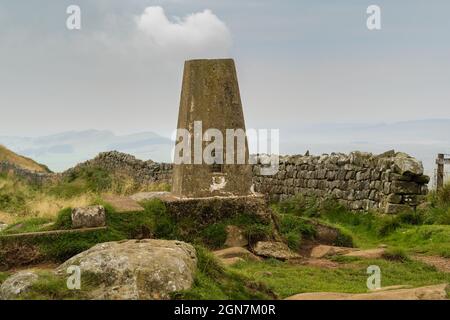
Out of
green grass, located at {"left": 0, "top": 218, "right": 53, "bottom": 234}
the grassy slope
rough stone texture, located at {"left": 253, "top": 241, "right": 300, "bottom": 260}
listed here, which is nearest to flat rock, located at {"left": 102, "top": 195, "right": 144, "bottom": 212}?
the grassy slope

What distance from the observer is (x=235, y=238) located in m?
9.94

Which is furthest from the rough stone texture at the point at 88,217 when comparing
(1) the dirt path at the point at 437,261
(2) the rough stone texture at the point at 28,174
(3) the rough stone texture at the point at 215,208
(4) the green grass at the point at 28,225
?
(2) the rough stone texture at the point at 28,174

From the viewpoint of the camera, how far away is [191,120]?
1028cm

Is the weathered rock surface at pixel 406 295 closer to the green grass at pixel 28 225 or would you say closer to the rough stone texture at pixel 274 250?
the rough stone texture at pixel 274 250

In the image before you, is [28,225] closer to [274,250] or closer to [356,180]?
[274,250]

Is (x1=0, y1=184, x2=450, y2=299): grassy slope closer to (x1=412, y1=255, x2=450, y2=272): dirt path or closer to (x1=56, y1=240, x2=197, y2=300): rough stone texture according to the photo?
(x1=56, y1=240, x2=197, y2=300): rough stone texture

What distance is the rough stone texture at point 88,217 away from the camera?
29.4ft

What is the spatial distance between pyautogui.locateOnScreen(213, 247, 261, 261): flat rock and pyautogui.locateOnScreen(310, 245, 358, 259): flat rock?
3.79ft

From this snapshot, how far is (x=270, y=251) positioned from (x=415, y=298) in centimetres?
437

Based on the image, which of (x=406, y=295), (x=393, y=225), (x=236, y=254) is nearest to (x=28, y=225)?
(x=236, y=254)

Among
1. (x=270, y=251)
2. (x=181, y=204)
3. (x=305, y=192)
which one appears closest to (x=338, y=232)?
(x=270, y=251)

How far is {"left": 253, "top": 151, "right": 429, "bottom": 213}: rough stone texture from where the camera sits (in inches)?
578

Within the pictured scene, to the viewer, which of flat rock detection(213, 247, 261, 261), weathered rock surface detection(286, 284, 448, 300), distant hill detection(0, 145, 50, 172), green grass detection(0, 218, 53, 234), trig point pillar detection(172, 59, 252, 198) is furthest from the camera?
distant hill detection(0, 145, 50, 172)
